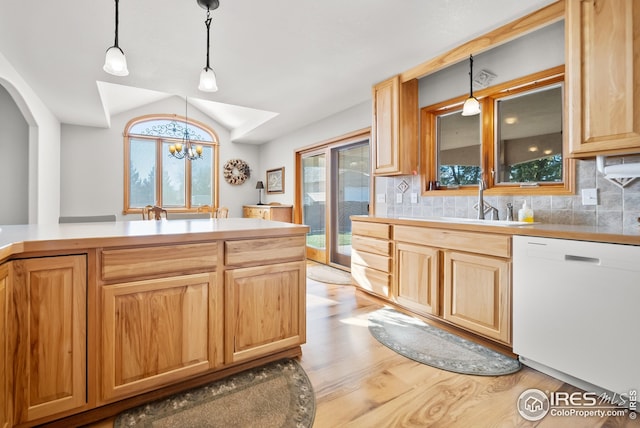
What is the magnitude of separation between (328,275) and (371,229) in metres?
1.38

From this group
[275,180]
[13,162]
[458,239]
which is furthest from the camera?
[275,180]

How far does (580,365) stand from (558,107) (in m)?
1.85

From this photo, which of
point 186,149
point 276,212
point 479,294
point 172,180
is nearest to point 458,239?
point 479,294

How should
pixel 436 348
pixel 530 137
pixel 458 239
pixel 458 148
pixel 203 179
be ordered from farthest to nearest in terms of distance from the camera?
pixel 203 179 → pixel 458 148 → pixel 530 137 → pixel 458 239 → pixel 436 348

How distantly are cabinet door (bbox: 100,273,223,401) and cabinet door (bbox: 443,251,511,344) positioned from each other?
5.62ft

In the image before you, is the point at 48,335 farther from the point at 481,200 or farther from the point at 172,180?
the point at 172,180

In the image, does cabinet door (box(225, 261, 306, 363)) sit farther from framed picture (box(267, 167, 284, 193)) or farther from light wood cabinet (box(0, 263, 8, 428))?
framed picture (box(267, 167, 284, 193))

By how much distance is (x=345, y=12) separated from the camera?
2205 mm

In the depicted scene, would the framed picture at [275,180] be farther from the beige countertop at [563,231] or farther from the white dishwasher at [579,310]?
the white dishwasher at [579,310]

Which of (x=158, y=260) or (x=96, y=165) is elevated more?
(x=96, y=165)

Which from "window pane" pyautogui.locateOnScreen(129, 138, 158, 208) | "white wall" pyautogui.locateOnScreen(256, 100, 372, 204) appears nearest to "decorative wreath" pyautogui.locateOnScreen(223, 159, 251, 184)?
"white wall" pyautogui.locateOnScreen(256, 100, 372, 204)

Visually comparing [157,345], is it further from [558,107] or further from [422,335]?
[558,107]

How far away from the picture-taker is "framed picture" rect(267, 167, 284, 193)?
21.2 ft

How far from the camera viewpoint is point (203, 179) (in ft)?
22.8
